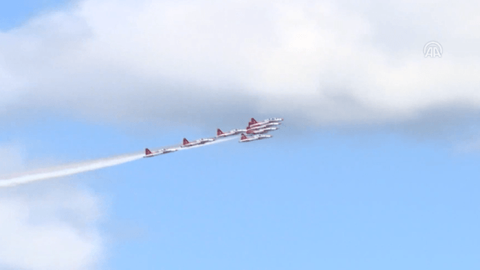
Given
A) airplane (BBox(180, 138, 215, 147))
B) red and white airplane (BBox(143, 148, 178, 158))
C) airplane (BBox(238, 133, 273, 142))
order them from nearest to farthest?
red and white airplane (BBox(143, 148, 178, 158)) → airplane (BBox(238, 133, 273, 142)) → airplane (BBox(180, 138, 215, 147))

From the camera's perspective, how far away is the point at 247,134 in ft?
596

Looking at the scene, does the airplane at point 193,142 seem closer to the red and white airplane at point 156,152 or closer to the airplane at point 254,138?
the red and white airplane at point 156,152

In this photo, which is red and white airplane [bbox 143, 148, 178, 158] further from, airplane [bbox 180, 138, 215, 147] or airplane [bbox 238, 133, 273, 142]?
airplane [bbox 238, 133, 273, 142]

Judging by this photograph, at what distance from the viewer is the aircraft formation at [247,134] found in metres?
175

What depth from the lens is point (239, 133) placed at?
18312cm

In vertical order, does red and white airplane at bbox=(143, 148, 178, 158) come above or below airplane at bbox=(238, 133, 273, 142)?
below

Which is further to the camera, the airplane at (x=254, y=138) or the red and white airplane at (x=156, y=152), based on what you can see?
the airplane at (x=254, y=138)

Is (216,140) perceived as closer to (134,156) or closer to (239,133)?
(239,133)

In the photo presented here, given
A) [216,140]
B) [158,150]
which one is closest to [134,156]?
[158,150]

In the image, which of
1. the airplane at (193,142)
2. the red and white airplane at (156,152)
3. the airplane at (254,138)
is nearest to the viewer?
the red and white airplane at (156,152)

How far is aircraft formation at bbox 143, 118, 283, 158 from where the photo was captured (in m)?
175

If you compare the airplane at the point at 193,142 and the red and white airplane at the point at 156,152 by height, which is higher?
the airplane at the point at 193,142

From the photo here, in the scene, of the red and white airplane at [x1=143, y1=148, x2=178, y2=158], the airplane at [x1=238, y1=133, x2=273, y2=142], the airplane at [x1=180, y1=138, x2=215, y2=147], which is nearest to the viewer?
the red and white airplane at [x1=143, y1=148, x2=178, y2=158]

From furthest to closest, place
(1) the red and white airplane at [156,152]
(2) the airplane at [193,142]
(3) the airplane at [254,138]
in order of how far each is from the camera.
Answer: (2) the airplane at [193,142]
(3) the airplane at [254,138]
(1) the red and white airplane at [156,152]
